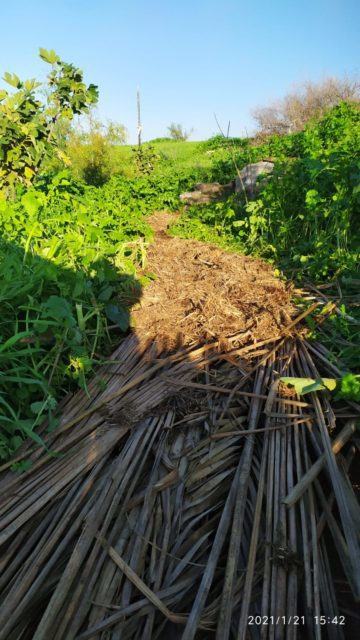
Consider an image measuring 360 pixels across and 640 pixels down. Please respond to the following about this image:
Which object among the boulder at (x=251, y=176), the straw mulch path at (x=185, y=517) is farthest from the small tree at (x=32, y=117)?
the straw mulch path at (x=185, y=517)

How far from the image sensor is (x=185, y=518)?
150 centimetres

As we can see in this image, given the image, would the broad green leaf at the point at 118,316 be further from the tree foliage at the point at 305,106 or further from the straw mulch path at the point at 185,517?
the tree foliage at the point at 305,106

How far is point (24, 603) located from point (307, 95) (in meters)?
24.0

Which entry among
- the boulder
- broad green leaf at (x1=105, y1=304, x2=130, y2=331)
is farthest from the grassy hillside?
the boulder

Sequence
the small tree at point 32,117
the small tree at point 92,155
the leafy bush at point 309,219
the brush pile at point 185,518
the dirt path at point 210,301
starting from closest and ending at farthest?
the brush pile at point 185,518 < the dirt path at point 210,301 < the leafy bush at point 309,219 < the small tree at point 32,117 < the small tree at point 92,155

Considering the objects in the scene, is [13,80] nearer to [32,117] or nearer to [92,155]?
[32,117]

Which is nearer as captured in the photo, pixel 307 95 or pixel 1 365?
pixel 1 365

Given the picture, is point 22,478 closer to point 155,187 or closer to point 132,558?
point 132,558

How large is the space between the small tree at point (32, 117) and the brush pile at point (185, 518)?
506cm

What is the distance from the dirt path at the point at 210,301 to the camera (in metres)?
2.67

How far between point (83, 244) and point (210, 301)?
123 centimetres

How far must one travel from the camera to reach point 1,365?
6.51ft

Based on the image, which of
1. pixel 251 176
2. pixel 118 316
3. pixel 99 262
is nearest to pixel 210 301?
pixel 118 316

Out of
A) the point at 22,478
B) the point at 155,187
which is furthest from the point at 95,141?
the point at 22,478
